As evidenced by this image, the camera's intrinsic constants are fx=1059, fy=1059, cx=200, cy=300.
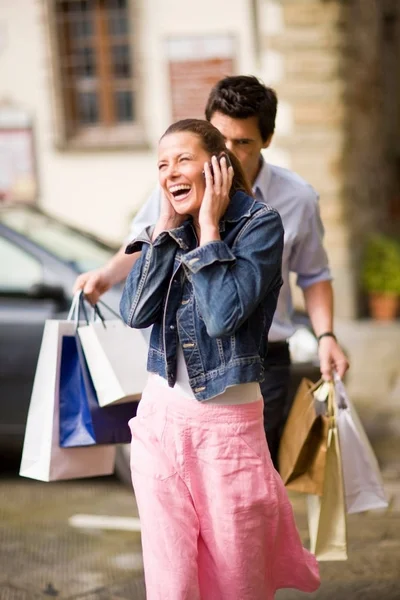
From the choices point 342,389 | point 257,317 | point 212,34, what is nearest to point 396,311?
point 212,34

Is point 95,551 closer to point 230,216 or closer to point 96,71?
point 230,216

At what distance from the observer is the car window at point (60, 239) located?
6.15 metres

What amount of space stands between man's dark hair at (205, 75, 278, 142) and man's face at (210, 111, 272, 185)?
2 centimetres

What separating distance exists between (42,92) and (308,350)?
709cm

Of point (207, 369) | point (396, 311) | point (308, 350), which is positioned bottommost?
point (396, 311)

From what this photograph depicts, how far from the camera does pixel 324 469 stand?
12.0 feet

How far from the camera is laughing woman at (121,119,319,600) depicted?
2.83m

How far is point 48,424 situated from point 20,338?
2.39 meters

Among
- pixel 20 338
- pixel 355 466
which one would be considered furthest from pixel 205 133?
pixel 20 338

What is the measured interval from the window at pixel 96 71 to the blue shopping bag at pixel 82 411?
28.9 ft

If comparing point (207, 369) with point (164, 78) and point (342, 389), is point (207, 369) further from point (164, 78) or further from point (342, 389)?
point (164, 78)

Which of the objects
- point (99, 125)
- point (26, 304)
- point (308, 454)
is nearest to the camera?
point (308, 454)

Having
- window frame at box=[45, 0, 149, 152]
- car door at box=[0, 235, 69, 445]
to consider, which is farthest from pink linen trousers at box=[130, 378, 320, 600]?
window frame at box=[45, 0, 149, 152]

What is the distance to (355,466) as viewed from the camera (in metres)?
3.81
